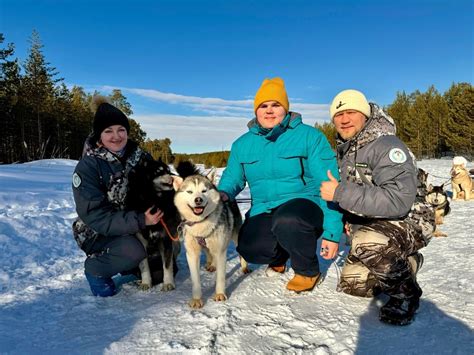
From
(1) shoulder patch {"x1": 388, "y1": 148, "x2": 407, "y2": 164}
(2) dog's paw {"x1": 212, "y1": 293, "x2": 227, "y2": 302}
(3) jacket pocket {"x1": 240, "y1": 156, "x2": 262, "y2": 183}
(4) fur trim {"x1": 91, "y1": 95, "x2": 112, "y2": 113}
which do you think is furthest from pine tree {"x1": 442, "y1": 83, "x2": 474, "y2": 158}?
(2) dog's paw {"x1": 212, "y1": 293, "x2": 227, "y2": 302}

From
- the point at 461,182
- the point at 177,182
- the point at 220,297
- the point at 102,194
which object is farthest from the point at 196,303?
the point at 461,182

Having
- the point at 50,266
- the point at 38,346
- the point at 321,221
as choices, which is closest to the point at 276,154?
the point at 321,221

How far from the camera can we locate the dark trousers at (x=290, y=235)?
2.75m

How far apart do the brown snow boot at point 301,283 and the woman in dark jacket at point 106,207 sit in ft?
4.02

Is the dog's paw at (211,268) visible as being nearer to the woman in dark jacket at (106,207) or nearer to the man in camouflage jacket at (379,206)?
the woman in dark jacket at (106,207)

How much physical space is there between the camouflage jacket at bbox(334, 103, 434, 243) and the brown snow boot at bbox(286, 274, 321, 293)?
0.54 meters

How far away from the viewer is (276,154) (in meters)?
3.00

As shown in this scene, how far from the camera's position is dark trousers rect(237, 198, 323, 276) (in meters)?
2.75

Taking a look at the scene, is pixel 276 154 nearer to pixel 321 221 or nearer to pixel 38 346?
pixel 321 221

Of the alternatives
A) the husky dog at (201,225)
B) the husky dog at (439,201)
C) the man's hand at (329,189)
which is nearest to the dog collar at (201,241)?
the husky dog at (201,225)

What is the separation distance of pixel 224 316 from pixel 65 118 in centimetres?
3895

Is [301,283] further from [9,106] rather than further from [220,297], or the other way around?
[9,106]

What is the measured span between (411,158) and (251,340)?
159cm

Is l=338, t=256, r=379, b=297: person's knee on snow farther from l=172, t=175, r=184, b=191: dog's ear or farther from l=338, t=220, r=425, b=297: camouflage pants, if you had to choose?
l=172, t=175, r=184, b=191: dog's ear
